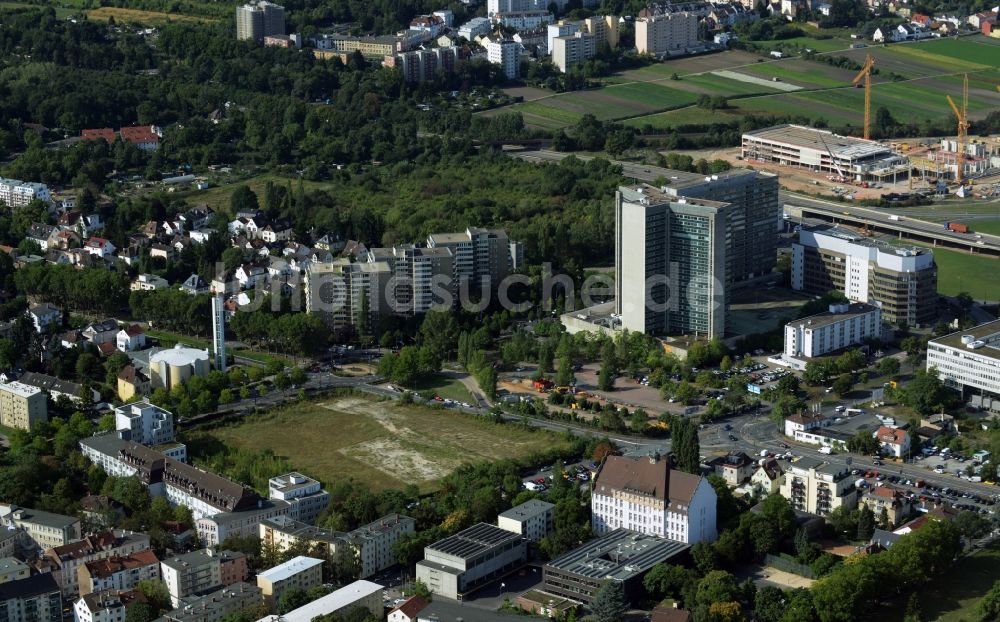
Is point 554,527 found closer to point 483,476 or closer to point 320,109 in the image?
point 483,476

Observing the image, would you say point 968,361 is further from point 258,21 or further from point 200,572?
point 258,21

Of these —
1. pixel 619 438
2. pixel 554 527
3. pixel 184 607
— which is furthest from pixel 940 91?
pixel 184 607

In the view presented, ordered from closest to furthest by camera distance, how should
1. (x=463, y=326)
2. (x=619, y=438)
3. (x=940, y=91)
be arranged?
(x=619, y=438), (x=463, y=326), (x=940, y=91)

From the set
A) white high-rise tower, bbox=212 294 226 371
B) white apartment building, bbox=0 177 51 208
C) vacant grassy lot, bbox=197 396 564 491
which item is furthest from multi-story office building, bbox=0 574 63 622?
white apartment building, bbox=0 177 51 208

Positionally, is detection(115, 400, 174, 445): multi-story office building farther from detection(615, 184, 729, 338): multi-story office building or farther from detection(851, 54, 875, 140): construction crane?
detection(851, 54, 875, 140): construction crane

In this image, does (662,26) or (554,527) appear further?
(662,26)

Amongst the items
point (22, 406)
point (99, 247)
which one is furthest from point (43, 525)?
point (99, 247)

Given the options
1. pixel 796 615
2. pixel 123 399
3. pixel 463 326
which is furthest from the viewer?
pixel 463 326
